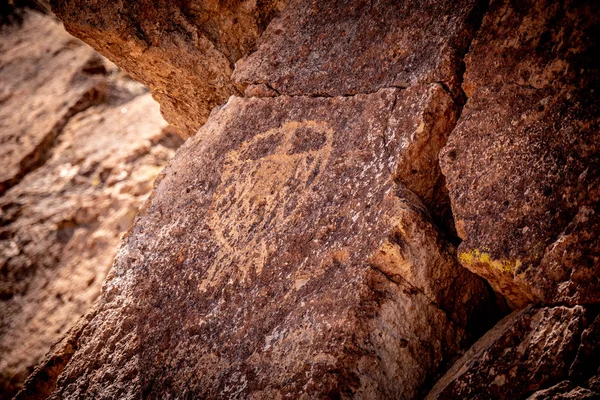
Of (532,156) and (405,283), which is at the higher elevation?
(532,156)

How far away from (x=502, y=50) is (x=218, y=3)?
155 centimetres

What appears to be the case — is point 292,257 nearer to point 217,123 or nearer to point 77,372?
point 217,123

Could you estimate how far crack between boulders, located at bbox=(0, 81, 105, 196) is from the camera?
A: 166 inches

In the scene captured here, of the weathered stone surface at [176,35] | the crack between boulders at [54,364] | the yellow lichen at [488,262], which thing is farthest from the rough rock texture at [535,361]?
the weathered stone surface at [176,35]

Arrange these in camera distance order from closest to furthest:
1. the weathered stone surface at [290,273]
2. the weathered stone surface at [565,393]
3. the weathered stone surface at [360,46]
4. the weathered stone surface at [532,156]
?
the weathered stone surface at [565,393] < the weathered stone surface at [532,156] < the weathered stone surface at [290,273] < the weathered stone surface at [360,46]

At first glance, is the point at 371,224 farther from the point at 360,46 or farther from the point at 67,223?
the point at 67,223

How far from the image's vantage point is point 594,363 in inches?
37.2

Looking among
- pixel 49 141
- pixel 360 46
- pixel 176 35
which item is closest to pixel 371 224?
pixel 360 46

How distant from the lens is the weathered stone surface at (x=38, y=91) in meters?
4.33

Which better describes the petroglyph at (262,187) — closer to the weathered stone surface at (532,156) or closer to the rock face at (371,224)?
the rock face at (371,224)

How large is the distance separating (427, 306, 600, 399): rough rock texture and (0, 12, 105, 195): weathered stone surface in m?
4.71

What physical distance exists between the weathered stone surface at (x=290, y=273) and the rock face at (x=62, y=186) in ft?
5.67

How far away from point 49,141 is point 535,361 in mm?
4927

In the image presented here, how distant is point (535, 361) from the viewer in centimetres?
103
